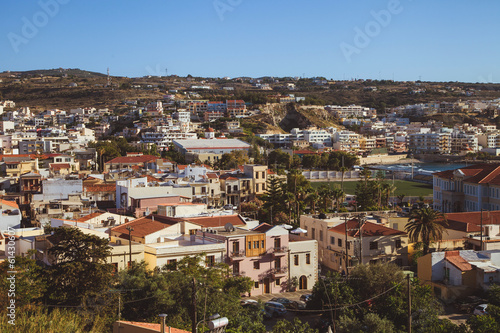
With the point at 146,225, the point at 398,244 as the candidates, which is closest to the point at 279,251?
the point at 146,225

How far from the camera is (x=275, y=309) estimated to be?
16875 millimetres

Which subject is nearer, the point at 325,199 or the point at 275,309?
the point at 275,309

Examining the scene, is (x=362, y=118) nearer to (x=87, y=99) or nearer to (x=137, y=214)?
(x=87, y=99)

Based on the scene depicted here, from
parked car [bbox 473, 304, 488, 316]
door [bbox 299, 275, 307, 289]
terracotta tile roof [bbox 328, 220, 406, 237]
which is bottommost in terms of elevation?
door [bbox 299, 275, 307, 289]

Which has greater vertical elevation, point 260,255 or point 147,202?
point 147,202

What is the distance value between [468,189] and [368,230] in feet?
47.2

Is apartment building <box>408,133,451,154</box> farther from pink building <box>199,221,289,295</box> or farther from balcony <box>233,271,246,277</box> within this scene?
balcony <box>233,271,246,277</box>

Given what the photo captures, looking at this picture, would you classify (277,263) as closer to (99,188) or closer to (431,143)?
(99,188)

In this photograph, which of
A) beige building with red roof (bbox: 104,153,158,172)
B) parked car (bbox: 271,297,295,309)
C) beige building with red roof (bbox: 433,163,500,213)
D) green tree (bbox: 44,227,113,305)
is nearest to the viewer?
green tree (bbox: 44,227,113,305)

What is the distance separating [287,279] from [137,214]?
1017 centimetres

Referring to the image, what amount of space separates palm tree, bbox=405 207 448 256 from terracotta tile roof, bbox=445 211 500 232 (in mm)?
1549

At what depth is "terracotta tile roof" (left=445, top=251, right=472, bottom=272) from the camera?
18656 mm

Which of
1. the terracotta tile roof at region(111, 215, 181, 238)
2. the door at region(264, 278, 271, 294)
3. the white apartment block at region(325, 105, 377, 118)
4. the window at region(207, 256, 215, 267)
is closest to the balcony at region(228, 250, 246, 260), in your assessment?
the window at region(207, 256, 215, 267)

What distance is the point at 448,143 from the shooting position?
383 feet
